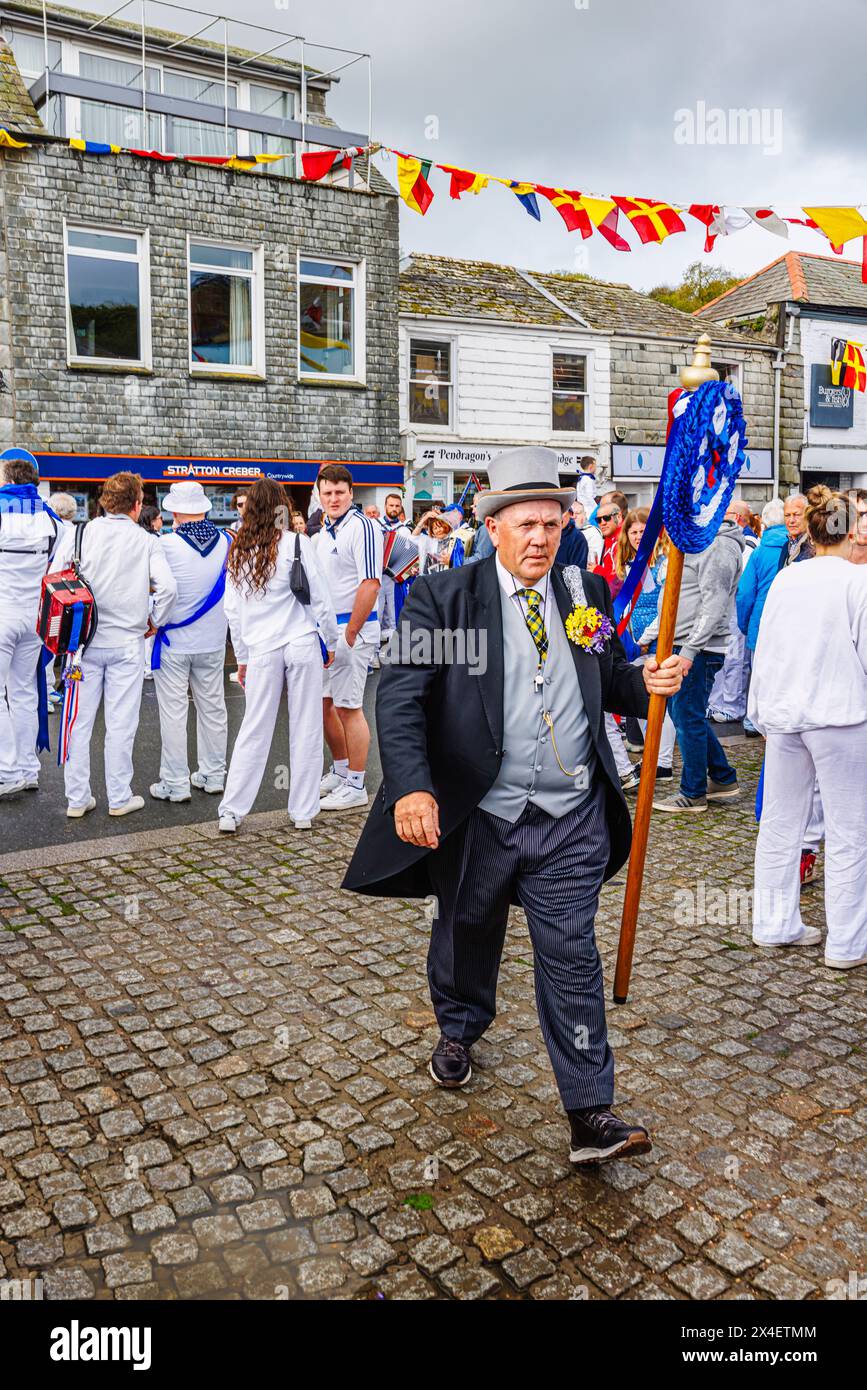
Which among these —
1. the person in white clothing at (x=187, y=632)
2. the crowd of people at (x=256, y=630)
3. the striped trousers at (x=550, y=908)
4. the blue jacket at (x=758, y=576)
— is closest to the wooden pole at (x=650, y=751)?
the striped trousers at (x=550, y=908)

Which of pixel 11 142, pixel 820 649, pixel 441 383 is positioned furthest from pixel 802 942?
pixel 441 383

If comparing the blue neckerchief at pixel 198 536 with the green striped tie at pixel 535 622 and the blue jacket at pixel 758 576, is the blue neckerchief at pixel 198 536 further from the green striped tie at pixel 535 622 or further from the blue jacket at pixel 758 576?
the green striped tie at pixel 535 622

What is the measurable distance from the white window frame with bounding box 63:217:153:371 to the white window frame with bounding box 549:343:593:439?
8.31 m

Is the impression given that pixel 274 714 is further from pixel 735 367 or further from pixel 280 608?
pixel 735 367

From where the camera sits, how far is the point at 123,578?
24.5ft

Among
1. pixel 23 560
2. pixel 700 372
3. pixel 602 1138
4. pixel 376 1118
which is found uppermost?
pixel 700 372

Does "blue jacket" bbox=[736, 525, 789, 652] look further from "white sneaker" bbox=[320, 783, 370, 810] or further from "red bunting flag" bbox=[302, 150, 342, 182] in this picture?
"red bunting flag" bbox=[302, 150, 342, 182]

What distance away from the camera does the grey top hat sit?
354 cm

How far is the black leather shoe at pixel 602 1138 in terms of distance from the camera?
134 inches

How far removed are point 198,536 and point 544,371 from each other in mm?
16295

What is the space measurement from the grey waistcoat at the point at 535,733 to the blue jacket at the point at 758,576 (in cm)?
529
